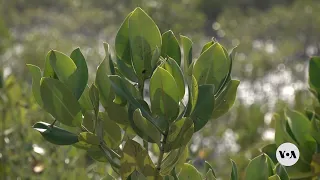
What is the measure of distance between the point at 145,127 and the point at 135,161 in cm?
7

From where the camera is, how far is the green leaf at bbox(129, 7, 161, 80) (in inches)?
25.6

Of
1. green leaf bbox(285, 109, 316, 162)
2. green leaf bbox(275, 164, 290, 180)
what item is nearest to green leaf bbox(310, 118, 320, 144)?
green leaf bbox(285, 109, 316, 162)

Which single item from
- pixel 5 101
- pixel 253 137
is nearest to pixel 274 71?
pixel 253 137

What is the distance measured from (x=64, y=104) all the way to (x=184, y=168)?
0.16m

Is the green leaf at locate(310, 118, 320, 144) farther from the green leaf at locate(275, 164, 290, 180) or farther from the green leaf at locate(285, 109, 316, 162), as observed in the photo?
the green leaf at locate(275, 164, 290, 180)

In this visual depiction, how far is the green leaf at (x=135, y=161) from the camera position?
2.16ft

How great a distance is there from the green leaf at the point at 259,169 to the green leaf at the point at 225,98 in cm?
7

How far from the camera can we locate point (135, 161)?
0.67 metres

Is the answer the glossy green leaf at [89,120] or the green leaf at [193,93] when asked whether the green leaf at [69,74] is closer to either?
the glossy green leaf at [89,120]

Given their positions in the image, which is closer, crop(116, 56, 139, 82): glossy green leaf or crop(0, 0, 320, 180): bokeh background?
crop(116, 56, 139, 82): glossy green leaf

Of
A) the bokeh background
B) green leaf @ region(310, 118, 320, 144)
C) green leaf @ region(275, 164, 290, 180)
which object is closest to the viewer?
green leaf @ region(275, 164, 290, 180)

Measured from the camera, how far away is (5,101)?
1.62m

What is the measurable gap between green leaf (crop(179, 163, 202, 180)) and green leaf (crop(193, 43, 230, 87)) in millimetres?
106

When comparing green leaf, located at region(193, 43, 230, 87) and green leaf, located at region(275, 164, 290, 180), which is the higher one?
green leaf, located at region(193, 43, 230, 87)
